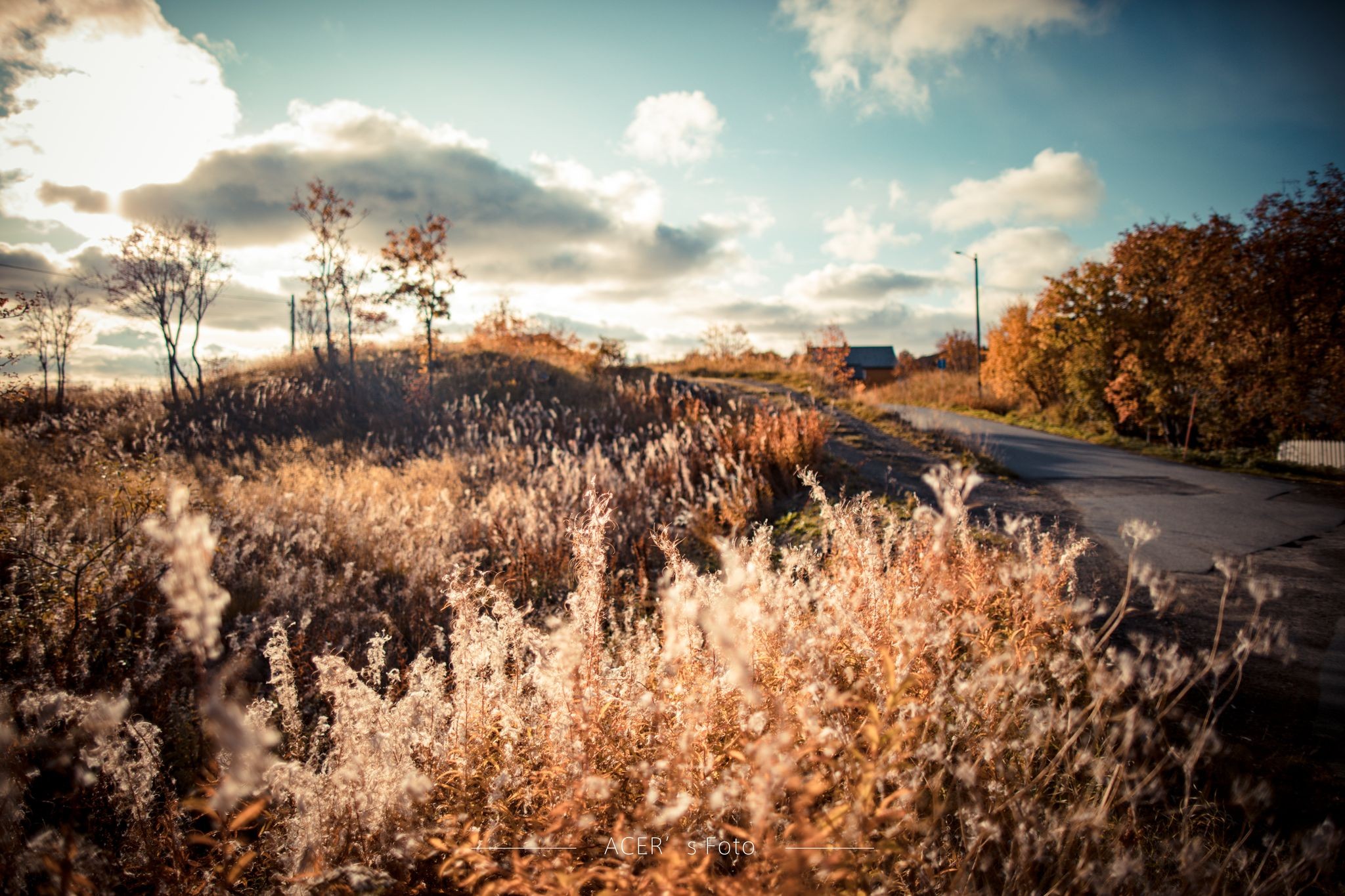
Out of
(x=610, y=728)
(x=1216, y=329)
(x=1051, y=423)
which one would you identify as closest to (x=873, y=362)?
(x=1051, y=423)

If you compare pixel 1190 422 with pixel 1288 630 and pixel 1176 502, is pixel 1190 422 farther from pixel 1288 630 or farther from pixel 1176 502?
pixel 1288 630

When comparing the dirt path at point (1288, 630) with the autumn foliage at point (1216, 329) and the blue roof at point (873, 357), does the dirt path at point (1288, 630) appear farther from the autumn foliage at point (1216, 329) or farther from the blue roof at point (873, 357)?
the blue roof at point (873, 357)

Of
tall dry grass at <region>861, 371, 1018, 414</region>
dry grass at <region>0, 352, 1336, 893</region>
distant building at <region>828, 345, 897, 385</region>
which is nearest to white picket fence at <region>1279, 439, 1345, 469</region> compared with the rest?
tall dry grass at <region>861, 371, 1018, 414</region>

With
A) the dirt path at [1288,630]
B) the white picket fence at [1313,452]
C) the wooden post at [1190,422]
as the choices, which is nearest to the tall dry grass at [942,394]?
the wooden post at [1190,422]

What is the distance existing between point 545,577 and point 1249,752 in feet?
15.4

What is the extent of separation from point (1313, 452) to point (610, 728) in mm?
15856

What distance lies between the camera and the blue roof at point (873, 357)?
6738 centimetres

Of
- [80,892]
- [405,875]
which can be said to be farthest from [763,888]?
[80,892]

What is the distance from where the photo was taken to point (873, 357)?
6975 centimetres

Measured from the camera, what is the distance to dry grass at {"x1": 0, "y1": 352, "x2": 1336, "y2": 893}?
5.00ft

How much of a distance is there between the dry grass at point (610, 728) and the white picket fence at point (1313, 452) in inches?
450

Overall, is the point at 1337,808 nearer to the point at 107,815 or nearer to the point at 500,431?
the point at 107,815

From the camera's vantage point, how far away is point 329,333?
1669 centimetres

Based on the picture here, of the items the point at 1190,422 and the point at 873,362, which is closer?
the point at 1190,422
